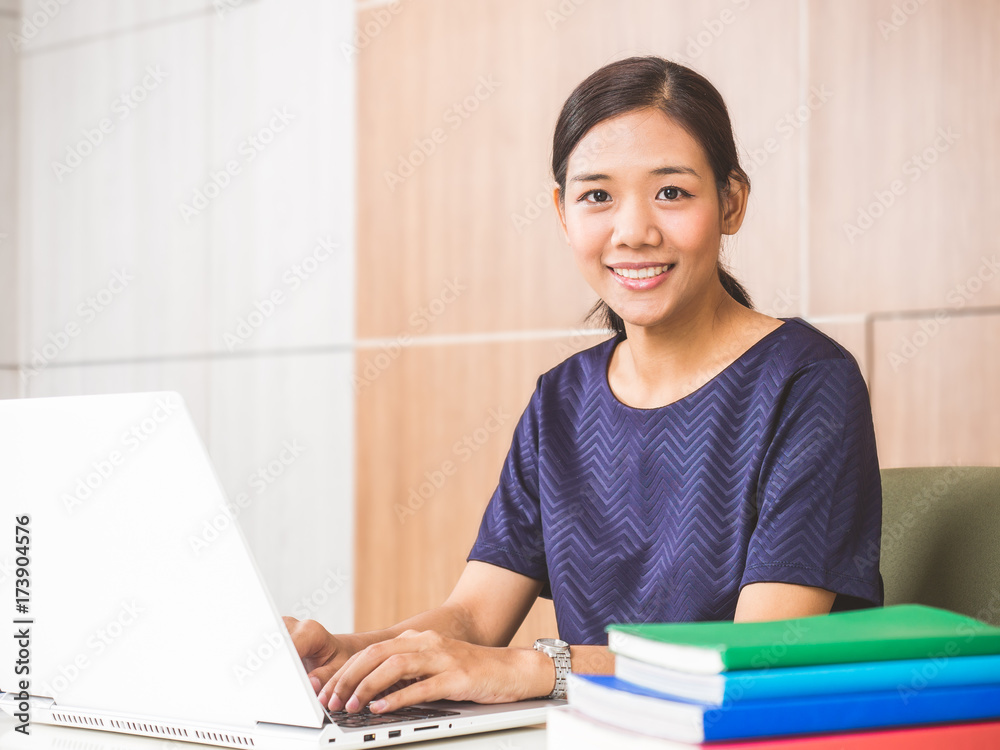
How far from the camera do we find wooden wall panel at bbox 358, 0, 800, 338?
8.86 ft

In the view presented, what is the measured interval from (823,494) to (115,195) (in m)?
3.80

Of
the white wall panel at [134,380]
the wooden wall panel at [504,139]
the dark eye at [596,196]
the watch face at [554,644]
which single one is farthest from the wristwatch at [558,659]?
the white wall panel at [134,380]

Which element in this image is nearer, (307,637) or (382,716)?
(382,716)

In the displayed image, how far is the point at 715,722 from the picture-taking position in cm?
72

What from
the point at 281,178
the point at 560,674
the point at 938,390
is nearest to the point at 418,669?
the point at 560,674

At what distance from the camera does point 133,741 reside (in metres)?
1.05

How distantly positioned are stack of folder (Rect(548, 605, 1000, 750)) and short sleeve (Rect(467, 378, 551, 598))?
2.76 ft

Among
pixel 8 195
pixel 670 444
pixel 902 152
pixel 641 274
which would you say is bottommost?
pixel 670 444

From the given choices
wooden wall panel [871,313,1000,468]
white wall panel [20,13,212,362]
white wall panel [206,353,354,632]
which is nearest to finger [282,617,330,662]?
wooden wall panel [871,313,1000,468]

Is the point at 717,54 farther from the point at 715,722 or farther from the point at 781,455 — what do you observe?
the point at 715,722

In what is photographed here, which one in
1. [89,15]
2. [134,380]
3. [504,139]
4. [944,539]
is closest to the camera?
[944,539]

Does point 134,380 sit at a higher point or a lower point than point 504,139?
lower

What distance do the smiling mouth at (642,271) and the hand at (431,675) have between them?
56 centimetres

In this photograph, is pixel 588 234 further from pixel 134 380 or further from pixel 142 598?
pixel 134 380
